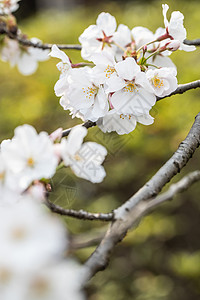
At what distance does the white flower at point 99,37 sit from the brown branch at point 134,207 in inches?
14.8

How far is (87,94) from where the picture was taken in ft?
2.98

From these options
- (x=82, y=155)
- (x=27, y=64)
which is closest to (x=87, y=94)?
(x=82, y=155)

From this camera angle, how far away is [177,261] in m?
2.23

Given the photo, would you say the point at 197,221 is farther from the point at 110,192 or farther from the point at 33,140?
the point at 33,140

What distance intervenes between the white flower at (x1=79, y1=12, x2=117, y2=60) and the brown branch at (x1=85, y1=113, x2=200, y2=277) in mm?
375

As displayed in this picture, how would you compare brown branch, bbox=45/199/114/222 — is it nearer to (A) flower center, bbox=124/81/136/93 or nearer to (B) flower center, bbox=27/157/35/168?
(B) flower center, bbox=27/157/35/168

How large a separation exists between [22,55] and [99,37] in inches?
18.9

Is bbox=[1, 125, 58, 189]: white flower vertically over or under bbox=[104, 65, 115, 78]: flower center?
under

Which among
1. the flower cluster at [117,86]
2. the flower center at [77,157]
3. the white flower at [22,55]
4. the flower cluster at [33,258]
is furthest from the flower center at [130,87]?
the white flower at [22,55]

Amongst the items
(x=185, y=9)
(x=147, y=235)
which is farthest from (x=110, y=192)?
(x=185, y=9)

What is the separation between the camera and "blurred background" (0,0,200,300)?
2.16m

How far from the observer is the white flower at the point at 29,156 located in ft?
2.08

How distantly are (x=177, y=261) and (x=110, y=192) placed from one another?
0.71m

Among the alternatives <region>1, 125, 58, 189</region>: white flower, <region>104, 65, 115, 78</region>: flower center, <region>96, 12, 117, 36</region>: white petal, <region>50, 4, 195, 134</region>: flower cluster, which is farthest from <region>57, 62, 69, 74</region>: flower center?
<region>1, 125, 58, 189</region>: white flower
